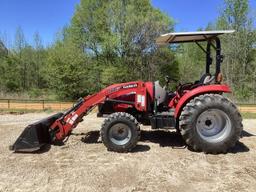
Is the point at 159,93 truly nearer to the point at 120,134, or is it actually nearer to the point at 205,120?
the point at 205,120

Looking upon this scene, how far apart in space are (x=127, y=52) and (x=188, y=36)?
724 inches

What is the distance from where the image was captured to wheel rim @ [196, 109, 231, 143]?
618 centimetres

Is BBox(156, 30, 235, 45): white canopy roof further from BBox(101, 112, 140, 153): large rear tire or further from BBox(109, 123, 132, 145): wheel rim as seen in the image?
BBox(109, 123, 132, 145): wheel rim

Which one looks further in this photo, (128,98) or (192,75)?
(192,75)

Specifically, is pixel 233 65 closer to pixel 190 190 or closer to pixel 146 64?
pixel 146 64

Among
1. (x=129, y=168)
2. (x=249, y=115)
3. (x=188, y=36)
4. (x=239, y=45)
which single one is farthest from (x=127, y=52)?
(x=129, y=168)

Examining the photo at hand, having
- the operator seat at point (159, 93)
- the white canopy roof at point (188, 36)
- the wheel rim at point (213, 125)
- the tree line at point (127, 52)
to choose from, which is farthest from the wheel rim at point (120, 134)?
the tree line at point (127, 52)

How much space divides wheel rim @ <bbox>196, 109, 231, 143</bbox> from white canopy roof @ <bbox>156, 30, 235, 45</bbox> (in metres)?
1.54

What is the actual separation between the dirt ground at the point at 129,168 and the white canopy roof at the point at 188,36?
7.48 feet

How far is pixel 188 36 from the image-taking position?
664cm

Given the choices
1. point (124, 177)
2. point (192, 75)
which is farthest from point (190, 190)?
point (192, 75)

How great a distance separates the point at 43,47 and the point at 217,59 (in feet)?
94.7

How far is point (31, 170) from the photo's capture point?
5.11 meters

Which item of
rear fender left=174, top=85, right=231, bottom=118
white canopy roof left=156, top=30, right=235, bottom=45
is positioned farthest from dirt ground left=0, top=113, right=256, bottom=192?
white canopy roof left=156, top=30, right=235, bottom=45
